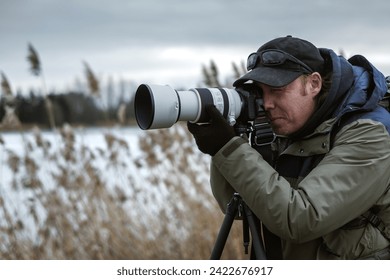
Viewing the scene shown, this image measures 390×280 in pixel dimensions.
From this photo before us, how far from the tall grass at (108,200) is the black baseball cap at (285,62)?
1.68 m

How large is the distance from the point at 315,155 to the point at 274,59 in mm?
278

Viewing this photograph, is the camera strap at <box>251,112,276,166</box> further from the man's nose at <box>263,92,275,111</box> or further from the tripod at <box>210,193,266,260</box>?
the tripod at <box>210,193,266,260</box>

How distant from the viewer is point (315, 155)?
1.59 meters

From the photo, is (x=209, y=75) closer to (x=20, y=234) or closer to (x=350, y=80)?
(x=20, y=234)

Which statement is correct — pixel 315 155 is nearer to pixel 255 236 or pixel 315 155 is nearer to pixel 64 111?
pixel 255 236

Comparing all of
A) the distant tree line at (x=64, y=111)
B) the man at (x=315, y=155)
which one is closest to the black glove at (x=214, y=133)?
the man at (x=315, y=155)

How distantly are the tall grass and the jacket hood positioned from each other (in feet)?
5.49

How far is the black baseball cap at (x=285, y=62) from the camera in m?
1.56

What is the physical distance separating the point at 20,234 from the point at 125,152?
76cm

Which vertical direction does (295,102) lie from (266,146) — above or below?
above

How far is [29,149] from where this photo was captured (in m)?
3.40

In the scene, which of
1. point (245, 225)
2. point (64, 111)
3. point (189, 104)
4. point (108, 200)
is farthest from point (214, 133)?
point (64, 111)

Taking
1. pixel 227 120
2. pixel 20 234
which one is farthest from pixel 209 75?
pixel 227 120

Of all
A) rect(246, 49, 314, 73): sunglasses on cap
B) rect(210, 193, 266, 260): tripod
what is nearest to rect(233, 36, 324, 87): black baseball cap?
rect(246, 49, 314, 73): sunglasses on cap
